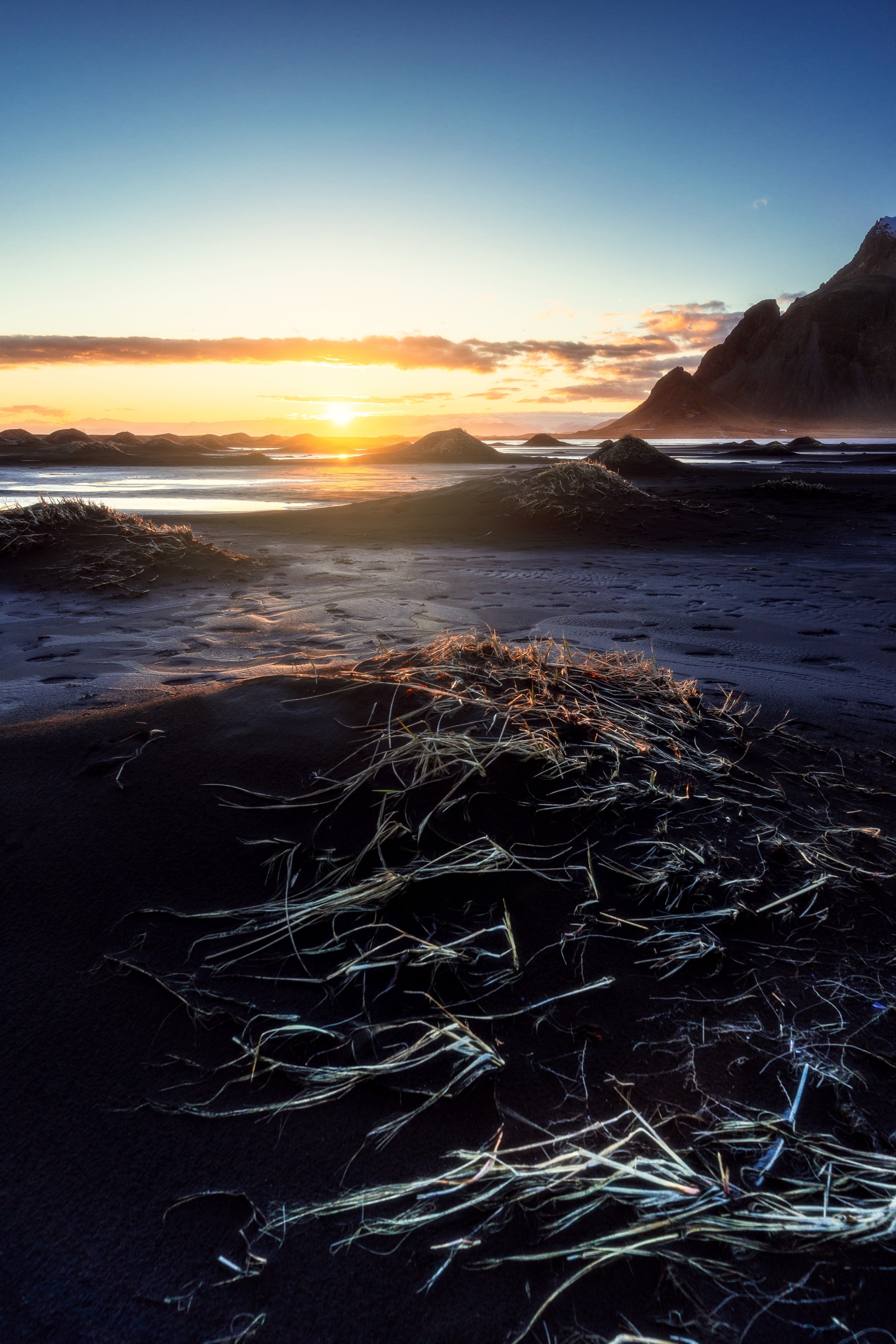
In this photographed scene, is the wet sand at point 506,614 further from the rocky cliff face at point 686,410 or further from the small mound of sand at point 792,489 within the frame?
the rocky cliff face at point 686,410

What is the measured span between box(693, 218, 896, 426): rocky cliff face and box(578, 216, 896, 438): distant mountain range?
0.47 ft

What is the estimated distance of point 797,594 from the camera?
5703mm

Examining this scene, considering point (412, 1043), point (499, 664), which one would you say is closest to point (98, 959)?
point (412, 1043)

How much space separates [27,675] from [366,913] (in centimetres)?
290

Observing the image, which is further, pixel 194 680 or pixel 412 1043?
pixel 194 680

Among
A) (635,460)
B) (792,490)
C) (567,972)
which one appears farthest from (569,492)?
(635,460)

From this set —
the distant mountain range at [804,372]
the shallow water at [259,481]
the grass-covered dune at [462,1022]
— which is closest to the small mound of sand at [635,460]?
the shallow water at [259,481]

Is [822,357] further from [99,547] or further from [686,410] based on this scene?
[99,547]

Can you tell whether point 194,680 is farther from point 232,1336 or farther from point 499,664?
point 232,1336

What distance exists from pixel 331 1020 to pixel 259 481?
68.7ft

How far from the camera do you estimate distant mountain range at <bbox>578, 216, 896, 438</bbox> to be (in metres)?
102

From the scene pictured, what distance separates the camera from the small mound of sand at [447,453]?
3011 centimetres

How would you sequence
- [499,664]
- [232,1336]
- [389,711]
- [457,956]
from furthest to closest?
[499,664] → [389,711] → [457,956] → [232,1336]

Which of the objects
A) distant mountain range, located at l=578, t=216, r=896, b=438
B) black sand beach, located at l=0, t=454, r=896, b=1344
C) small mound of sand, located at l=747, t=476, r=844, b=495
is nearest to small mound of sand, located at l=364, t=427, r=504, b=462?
small mound of sand, located at l=747, t=476, r=844, b=495
